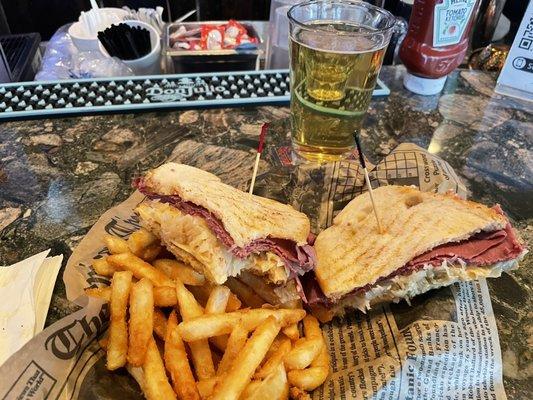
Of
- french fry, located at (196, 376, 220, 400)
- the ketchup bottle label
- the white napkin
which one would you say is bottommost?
the white napkin

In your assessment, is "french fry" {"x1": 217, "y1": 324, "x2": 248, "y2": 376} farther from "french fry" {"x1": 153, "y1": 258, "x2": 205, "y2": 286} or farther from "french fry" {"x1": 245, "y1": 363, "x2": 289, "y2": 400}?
"french fry" {"x1": 153, "y1": 258, "x2": 205, "y2": 286}

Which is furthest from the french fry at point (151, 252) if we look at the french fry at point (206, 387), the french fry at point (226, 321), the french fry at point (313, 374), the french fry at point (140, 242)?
the french fry at point (313, 374)

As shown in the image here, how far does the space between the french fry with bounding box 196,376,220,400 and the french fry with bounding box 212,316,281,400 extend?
0.11 feet

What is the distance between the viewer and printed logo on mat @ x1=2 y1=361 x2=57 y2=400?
3.67ft

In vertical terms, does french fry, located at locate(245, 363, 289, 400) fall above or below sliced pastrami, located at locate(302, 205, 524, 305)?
below

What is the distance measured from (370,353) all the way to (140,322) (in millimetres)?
679

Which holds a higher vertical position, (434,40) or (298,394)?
(434,40)

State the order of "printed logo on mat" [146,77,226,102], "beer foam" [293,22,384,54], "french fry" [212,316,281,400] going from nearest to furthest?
1. "french fry" [212,316,281,400]
2. "beer foam" [293,22,384,54]
3. "printed logo on mat" [146,77,226,102]

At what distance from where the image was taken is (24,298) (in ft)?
4.76

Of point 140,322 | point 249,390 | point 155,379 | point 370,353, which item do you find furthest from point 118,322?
point 370,353

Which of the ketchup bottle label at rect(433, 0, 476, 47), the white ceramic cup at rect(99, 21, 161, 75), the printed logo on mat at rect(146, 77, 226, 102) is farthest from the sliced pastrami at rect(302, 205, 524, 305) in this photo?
the white ceramic cup at rect(99, 21, 161, 75)

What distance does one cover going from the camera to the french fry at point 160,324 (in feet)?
4.49

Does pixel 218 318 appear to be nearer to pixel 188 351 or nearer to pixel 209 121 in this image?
pixel 188 351

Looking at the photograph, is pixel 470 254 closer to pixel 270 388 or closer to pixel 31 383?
pixel 270 388
